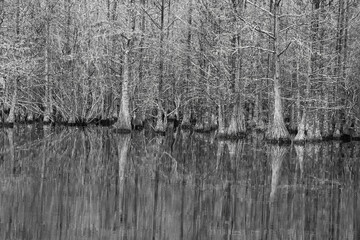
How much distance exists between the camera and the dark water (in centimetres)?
695

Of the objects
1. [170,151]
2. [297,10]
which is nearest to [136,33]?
[297,10]

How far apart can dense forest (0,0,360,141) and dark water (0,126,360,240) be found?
10.5 m

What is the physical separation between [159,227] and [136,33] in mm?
23086

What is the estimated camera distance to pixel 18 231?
649 centimetres

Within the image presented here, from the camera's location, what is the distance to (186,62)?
33.6m

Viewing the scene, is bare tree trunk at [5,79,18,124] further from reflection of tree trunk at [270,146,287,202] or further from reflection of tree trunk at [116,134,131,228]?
reflection of tree trunk at [270,146,287,202]

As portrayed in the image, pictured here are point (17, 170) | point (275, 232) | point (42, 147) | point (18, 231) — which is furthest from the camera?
point (42, 147)

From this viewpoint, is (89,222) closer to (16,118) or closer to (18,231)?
(18,231)

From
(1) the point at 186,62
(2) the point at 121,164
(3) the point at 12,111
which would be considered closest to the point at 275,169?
(2) the point at 121,164

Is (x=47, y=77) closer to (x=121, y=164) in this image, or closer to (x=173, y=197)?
(x=121, y=164)

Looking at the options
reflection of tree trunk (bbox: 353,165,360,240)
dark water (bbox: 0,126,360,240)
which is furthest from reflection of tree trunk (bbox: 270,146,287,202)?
reflection of tree trunk (bbox: 353,165,360,240)

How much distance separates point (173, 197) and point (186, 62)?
982 inches

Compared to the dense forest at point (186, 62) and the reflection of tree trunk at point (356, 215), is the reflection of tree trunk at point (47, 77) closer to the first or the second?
the dense forest at point (186, 62)

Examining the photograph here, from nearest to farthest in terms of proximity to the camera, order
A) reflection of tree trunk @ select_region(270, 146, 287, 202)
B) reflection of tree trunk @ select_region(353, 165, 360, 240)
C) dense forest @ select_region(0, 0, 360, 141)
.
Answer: reflection of tree trunk @ select_region(353, 165, 360, 240)
reflection of tree trunk @ select_region(270, 146, 287, 202)
dense forest @ select_region(0, 0, 360, 141)
